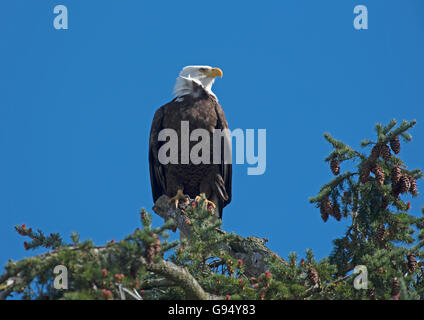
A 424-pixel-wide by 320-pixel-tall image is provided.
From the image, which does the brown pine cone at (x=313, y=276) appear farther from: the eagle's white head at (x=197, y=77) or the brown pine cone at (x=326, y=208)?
the eagle's white head at (x=197, y=77)

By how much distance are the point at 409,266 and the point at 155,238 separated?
1.95m

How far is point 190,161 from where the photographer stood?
717 centimetres

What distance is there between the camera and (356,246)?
15.9 ft

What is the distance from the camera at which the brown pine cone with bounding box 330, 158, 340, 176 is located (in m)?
4.99

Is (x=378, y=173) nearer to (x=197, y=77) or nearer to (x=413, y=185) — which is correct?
(x=413, y=185)

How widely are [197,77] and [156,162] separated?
1232mm

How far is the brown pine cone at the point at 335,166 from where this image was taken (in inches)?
197

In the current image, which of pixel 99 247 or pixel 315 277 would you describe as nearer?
pixel 99 247

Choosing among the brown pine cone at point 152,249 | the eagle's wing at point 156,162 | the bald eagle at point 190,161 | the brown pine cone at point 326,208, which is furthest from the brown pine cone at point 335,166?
the eagle's wing at point 156,162

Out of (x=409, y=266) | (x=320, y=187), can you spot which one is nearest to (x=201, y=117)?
(x=320, y=187)

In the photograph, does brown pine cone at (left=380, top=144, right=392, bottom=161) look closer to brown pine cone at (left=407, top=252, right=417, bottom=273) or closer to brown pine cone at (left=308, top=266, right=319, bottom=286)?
brown pine cone at (left=407, top=252, right=417, bottom=273)
